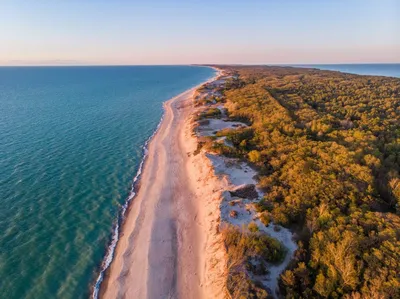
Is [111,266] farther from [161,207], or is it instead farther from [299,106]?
[299,106]

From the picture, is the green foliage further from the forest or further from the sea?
the sea

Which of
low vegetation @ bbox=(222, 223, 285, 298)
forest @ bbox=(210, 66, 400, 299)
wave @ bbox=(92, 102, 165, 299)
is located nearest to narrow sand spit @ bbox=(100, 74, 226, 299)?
wave @ bbox=(92, 102, 165, 299)

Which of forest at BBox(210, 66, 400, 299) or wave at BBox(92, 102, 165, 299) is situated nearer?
forest at BBox(210, 66, 400, 299)

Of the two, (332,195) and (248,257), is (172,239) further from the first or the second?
(332,195)

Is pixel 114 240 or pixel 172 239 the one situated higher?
pixel 172 239

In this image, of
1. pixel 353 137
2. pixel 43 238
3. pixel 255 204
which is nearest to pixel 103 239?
pixel 43 238

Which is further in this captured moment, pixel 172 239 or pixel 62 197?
pixel 62 197

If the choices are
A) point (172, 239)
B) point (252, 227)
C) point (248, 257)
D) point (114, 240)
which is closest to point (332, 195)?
point (252, 227)
